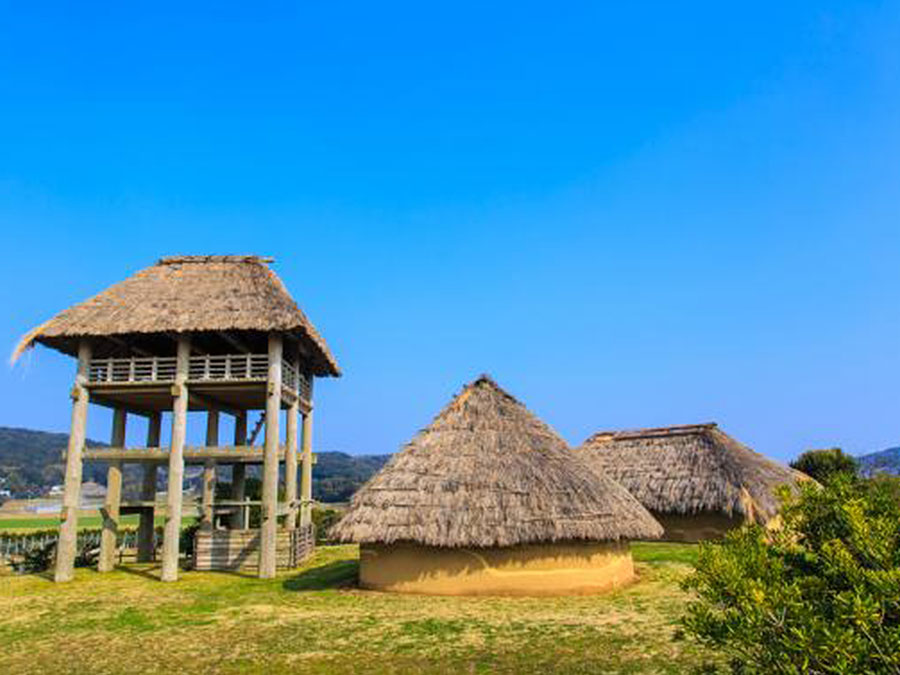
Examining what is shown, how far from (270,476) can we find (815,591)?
14.8 metres

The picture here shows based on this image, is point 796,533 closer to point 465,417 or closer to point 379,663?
point 379,663

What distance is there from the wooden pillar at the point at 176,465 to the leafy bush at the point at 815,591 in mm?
15505

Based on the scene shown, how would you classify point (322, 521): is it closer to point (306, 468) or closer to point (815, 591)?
point (306, 468)

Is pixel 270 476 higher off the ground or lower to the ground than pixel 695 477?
higher

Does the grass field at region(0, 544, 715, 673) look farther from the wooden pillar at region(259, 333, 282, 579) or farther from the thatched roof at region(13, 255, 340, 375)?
the thatched roof at region(13, 255, 340, 375)

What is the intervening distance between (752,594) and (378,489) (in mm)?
11305

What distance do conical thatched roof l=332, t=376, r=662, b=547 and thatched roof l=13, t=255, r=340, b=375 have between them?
5.37 m

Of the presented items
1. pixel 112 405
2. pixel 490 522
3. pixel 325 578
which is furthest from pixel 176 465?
pixel 490 522

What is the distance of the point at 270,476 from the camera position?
17.4 meters

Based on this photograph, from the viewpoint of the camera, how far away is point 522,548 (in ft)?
44.2

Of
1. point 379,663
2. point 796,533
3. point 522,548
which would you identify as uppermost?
point 796,533

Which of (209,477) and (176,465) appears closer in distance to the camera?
(176,465)

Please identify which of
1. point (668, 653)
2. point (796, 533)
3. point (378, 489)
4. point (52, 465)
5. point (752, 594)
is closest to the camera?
point (752, 594)

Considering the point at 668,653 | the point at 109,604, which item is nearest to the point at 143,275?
the point at 109,604
